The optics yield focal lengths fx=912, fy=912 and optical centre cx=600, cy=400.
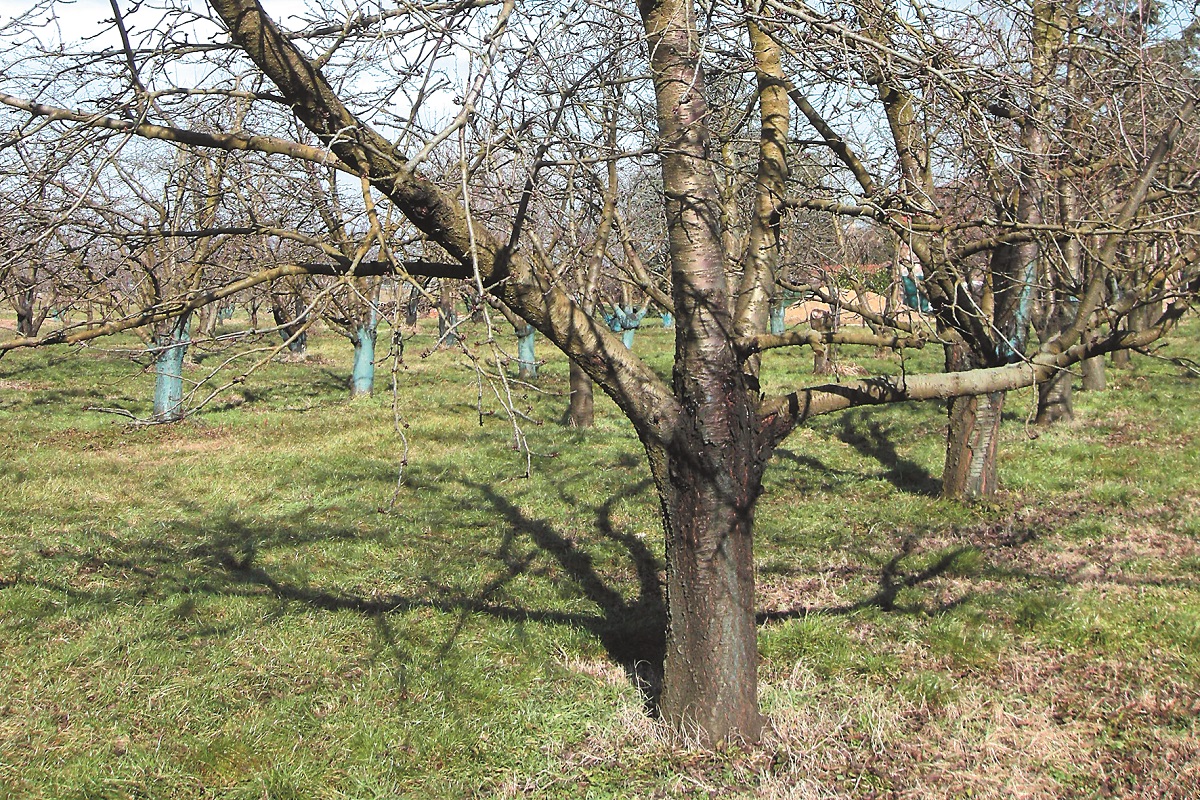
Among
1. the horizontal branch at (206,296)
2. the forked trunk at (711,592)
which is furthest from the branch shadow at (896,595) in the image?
the horizontal branch at (206,296)

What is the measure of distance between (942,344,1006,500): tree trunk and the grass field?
30 centimetres

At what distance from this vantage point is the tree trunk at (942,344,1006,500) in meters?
9.21

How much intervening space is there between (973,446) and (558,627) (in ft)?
16.5

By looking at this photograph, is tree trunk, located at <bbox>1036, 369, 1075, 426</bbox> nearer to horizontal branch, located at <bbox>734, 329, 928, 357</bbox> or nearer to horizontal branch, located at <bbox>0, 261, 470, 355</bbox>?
horizontal branch, located at <bbox>734, 329, 928, 357</bbox>

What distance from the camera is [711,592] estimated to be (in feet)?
15.0

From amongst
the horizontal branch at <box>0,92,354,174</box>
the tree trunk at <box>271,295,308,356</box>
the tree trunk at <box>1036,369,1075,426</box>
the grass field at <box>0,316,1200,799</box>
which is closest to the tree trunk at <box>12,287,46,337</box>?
the grass field at <box>0,316,1200,799</box>

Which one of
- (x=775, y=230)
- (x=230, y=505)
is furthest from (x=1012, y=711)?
(x=230, y=505)

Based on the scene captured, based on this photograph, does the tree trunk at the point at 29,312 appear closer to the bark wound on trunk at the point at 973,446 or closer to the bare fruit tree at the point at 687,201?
the bare fruit tree at the point at 687,201

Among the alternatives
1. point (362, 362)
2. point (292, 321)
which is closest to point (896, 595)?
point (292, 321)

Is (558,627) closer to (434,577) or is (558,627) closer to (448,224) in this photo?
(434,577)

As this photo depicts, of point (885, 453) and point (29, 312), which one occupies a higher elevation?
point (29, 312)

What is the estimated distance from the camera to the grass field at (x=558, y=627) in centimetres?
461

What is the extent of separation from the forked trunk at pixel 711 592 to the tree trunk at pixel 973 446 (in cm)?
543

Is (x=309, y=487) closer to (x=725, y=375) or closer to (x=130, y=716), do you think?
(x=130, y=716)
